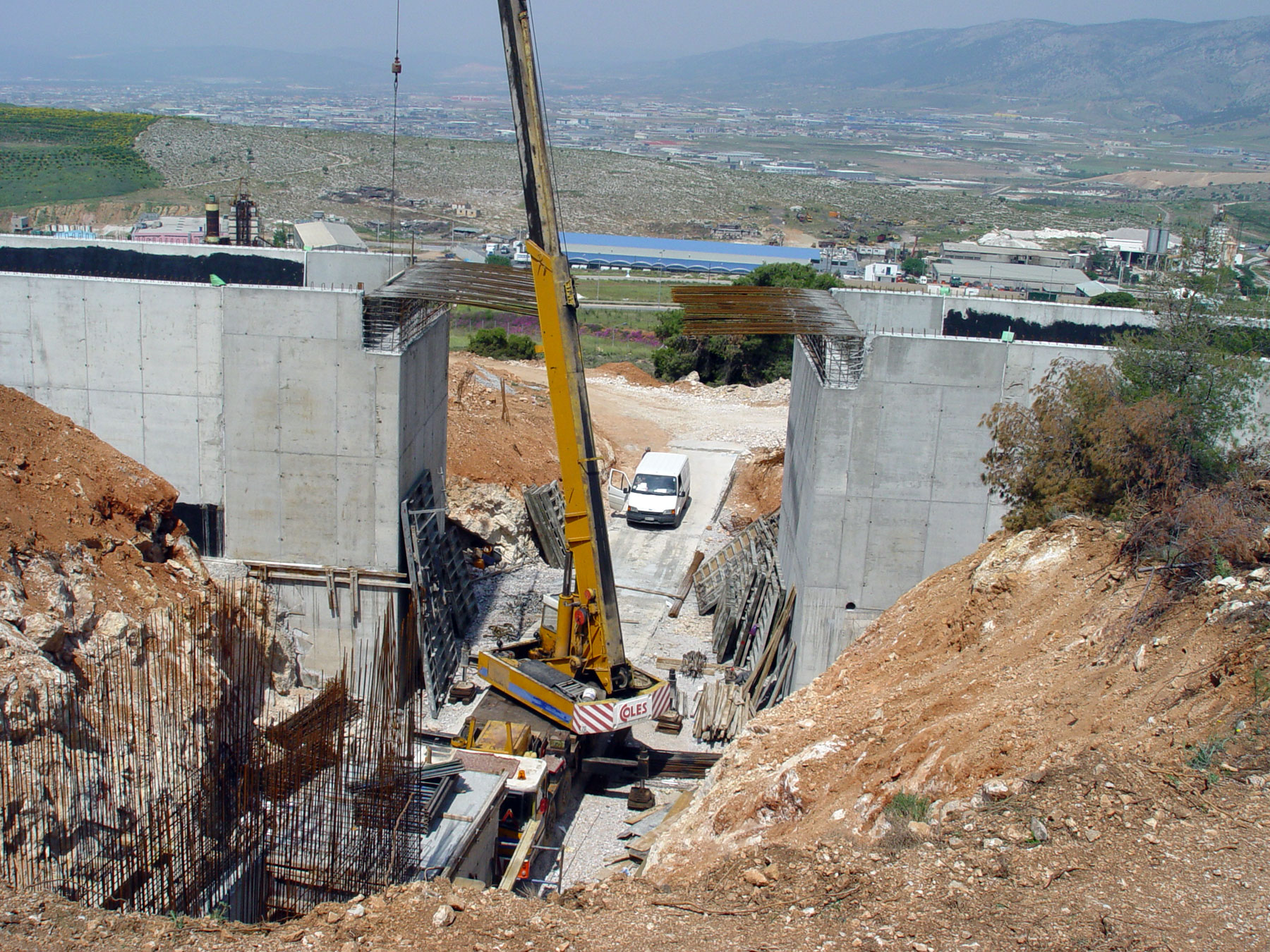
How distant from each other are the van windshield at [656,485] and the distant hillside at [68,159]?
245 ft

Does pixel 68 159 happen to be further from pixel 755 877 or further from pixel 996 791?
pixel 996 791

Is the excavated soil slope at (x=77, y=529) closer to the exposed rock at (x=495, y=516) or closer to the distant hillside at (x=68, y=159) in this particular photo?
the exposed rock at (x=495, y=516)

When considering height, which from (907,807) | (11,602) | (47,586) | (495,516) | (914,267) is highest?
(914,267)

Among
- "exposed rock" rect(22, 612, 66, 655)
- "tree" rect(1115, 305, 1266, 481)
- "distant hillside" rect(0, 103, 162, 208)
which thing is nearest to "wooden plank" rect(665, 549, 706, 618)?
"tree" rect(1115, 305, 1266, 481)

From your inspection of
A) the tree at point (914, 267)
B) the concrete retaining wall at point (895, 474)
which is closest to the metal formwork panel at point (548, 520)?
the concrete retaining wall at point (895, 474)

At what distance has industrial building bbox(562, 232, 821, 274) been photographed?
7819 centimetres

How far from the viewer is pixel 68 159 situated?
3755 inches

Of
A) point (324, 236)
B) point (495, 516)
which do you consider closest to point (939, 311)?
point (495, 516)

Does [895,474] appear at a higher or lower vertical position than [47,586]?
higher

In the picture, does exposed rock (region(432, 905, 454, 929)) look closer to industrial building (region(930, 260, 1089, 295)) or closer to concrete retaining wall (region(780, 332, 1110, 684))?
concrete retaining wall (region(780, 332, 1110, 684))

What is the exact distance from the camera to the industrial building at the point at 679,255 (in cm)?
7819

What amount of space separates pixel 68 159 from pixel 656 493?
295ft

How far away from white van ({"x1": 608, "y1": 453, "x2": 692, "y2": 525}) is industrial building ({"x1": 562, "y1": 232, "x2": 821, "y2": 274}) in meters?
47.6

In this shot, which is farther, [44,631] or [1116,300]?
[1116,300]
